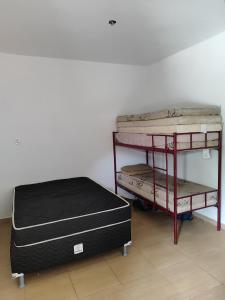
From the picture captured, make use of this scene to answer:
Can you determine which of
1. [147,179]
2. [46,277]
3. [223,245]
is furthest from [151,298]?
[147,179]

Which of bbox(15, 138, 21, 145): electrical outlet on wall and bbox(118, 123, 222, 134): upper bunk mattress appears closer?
bbox(118, 123, 222, 134): upper bunk mattress

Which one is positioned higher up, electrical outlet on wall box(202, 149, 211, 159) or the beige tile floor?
electrical outlet on wall box(202, 149, 211, 159)

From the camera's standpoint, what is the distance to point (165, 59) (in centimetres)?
348

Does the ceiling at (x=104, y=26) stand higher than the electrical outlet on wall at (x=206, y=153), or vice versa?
the ceiling at (x=104, y=26)

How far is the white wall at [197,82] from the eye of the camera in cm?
266

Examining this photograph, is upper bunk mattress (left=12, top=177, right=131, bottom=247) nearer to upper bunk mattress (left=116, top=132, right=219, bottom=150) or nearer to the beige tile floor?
the beige tile floor

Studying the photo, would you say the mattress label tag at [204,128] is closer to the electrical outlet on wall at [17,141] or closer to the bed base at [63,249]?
the bed base at [63,249]

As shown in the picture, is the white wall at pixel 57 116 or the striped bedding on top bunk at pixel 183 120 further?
the white wall at pixel 57 116

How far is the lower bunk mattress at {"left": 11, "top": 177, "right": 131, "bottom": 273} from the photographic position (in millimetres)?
1935

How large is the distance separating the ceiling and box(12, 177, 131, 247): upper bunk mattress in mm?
1782

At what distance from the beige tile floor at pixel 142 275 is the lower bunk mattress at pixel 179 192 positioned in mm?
397

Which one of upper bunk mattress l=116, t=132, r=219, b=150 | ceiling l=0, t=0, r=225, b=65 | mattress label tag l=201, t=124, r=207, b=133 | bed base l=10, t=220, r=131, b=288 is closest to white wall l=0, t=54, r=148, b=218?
ceiling l=0, t=0, r=225, b=65

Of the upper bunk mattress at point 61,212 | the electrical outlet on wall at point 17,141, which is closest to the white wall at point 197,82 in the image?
the upper bunk mattress at point 61,212

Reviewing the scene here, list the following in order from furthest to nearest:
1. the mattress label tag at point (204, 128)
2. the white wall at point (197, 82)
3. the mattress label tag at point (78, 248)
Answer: the white wall at point (197, 82) < the mattress label tag at point (204, 128) < the mattress label tag at point (78, 248)
